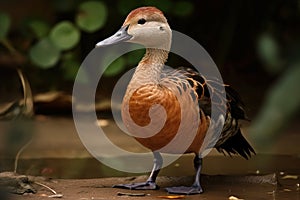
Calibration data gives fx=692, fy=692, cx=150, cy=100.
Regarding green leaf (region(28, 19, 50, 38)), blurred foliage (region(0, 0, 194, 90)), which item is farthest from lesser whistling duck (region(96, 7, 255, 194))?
green leaf (region(28, 19, 50, 38))

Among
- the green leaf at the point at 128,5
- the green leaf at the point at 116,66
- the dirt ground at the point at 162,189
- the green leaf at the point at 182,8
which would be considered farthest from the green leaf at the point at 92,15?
the dirt ground at the point at 162,189

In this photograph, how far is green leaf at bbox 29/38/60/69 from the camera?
15.6 ft

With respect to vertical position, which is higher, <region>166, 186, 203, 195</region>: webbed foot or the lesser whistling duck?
the lesser whistling duck

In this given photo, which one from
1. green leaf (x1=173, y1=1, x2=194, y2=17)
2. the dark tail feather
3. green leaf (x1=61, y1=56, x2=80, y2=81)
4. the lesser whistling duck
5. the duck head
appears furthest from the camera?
green leaf (x1=61, y1=56, x2=80, y2=81)

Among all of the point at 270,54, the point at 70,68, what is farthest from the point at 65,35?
the point at 270,54

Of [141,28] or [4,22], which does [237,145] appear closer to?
[141,28]

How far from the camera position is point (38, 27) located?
4.91 meters

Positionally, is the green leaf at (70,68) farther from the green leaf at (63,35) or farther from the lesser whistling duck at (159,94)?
the lesser whistling duck at (159,94)

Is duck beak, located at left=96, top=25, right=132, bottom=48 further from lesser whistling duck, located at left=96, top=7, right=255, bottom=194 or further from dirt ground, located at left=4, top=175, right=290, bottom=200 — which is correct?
dirt ground, located at left=4, top=175, right=290, bottom=200

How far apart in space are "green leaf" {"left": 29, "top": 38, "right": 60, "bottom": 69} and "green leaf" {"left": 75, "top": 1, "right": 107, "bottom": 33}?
0.83 ft

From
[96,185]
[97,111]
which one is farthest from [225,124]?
[97,111]

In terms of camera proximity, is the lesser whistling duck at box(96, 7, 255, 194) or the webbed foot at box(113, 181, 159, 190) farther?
the webbed foot at box(113, 181, 159, 190)

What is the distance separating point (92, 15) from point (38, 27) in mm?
436

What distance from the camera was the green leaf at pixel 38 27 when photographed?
489 cm
